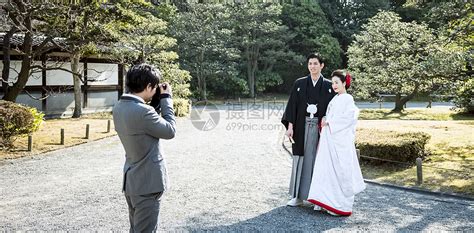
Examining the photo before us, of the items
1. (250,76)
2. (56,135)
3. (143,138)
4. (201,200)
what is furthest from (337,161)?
(250,76)

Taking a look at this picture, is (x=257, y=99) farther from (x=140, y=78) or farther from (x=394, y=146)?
(x=140, y=78)

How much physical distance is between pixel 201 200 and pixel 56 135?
7.36 metres

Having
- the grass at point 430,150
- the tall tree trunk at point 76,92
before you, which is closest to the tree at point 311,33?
the grass at point 430,150

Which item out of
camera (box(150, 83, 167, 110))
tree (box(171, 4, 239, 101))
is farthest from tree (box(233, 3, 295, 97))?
camera (box(150, 83, 167, 110))

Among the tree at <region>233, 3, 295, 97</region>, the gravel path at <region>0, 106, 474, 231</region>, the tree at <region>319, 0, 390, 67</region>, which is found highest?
the tree at <region>319, 0, 390, 67</region>

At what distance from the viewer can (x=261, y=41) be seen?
30953 mm

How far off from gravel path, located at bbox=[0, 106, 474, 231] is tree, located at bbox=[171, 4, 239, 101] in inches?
736

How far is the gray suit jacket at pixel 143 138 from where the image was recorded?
2.97m

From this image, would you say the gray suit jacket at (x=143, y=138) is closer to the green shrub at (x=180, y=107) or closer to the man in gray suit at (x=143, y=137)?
the man in gray suit at (x=143, y=137)

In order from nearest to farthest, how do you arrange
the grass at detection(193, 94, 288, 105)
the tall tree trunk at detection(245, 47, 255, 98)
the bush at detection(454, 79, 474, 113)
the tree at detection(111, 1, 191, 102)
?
the bush at detection(454, 79, 474, 113) < the tree at detection(111, 1, 191, 102) < the grass at detection(193, 94, 288, 105) < the tall tree trunk at detection(245, 47, 255, 98)

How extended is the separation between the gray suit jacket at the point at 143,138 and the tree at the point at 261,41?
27.3 meters

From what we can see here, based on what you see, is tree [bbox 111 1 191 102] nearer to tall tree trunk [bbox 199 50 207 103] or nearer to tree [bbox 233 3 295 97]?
tall tree trunk [bbox 199 50 207 103]

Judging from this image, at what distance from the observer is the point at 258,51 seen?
32.0 m

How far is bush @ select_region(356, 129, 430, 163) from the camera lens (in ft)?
26.0
